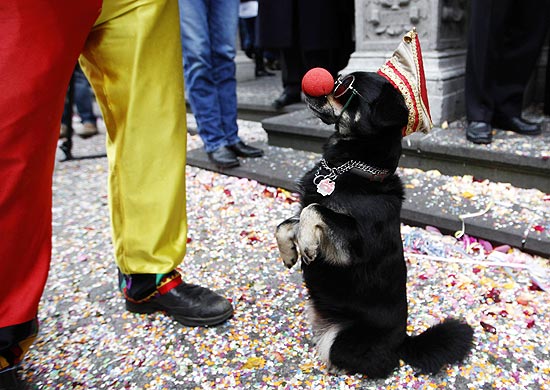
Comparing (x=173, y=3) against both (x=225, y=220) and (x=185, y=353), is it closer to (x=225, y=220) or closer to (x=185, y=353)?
(x=185, y=353)

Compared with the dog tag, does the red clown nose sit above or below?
above

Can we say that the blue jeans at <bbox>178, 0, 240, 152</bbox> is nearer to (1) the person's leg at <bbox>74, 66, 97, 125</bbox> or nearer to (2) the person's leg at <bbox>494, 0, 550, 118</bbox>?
(2) the person's leg at <bbox>494, 0, 550, 118</bbox>

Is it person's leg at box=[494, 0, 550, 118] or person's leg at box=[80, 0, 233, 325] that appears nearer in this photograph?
person's leg at box=[80, 0, 233, 325]

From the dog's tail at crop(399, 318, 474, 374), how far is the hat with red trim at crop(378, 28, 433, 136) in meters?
0.73

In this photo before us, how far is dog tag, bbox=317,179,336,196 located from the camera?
1403 millimetres

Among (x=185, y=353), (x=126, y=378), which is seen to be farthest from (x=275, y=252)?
(x=126, y=378)

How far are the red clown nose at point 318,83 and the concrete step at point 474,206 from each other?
4.42 ft

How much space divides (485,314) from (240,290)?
3.48ft

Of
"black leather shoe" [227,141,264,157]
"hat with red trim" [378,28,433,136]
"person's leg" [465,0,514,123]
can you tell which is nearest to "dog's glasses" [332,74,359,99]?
"hat with red trim" [378,28,433,136]

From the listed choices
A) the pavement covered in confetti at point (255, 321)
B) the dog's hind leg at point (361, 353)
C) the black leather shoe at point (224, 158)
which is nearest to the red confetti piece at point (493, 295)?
the pavement covered in confetti at point (255, 321)

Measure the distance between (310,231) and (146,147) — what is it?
0.74 m

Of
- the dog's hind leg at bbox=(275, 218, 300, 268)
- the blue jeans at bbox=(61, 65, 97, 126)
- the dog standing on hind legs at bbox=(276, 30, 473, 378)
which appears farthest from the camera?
the blue jeans at bbox=(61, 65, 97, 126)

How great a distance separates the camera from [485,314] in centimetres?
185

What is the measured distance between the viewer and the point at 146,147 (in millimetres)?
1669
